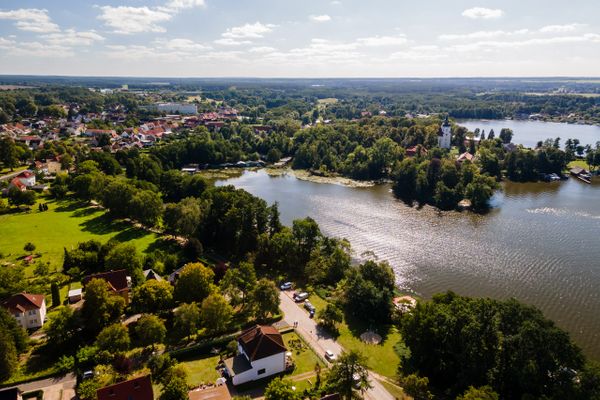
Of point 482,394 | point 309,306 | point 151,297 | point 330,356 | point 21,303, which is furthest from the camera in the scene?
point 309,306

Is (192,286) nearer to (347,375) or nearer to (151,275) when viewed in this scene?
(151,275)

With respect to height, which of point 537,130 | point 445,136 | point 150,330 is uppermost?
point 445,136

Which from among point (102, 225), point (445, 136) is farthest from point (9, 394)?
point (445, 136)

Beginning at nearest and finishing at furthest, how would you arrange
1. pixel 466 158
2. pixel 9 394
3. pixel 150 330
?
pixel 9 394 → pixel 150 330 → pixel 466 158

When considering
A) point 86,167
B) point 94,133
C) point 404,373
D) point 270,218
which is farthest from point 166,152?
point 404,373

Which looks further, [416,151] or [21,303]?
[416,151]

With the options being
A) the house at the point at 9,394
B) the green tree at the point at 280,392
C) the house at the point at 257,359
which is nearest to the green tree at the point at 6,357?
the house at the point at 9,394

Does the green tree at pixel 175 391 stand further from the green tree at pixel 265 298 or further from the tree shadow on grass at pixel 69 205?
the tree shadow on grass at pixel 69 205
